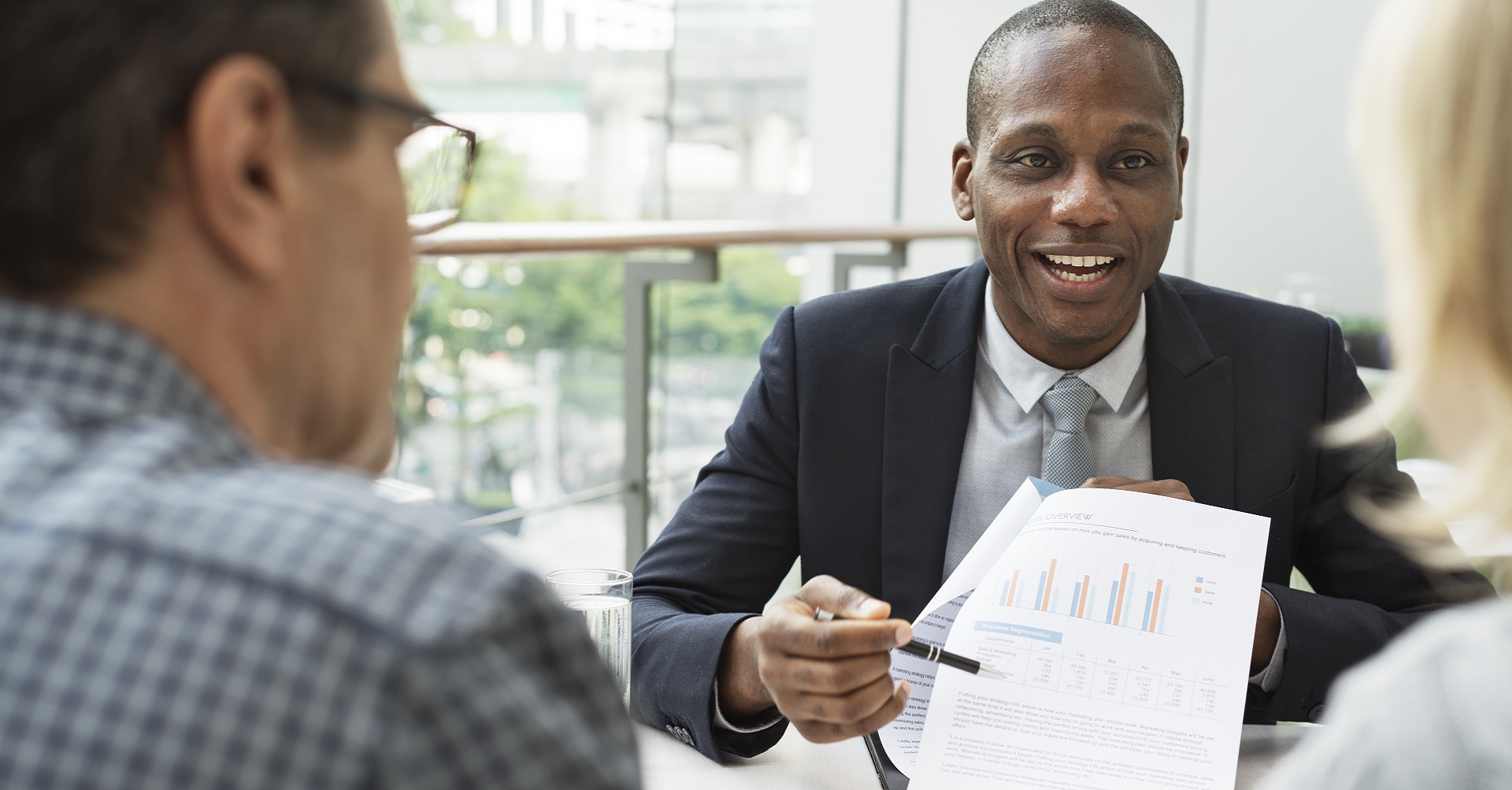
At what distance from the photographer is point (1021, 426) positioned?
152 centimetres

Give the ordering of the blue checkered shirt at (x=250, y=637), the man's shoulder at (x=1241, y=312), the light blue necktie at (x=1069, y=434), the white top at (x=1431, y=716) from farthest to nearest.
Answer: the man's shoulder at (x=1241, y=312) < the light blue necktie at (x=1069, y=434) < the white top at (x=1431, y=716) < the blue checkered shirt at (x=250, y=637)

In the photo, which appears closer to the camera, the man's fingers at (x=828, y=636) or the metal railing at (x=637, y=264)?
the man's fingers at (x=828, y=636)

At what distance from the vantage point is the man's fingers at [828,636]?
103cm

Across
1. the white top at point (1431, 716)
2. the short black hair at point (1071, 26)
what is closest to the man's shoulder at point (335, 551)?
the white top at point (1431, 716)

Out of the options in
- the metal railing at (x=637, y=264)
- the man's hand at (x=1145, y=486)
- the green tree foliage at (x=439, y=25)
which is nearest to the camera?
the man's hand at (x=1145, y=486)

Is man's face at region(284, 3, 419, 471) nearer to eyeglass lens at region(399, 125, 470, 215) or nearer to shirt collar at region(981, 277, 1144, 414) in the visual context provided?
eyeglass lens at region(399, 125, 470, 215)

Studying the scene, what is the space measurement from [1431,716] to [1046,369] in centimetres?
100

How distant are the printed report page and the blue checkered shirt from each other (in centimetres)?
60

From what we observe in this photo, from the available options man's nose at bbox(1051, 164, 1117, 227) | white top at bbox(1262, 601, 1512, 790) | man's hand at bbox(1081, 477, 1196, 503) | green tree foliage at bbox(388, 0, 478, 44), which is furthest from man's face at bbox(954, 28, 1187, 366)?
green tree foliage at bbox(388, 0, 478, 44)

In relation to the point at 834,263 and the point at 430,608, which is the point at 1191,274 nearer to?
the point at 834,263

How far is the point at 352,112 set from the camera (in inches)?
22.9

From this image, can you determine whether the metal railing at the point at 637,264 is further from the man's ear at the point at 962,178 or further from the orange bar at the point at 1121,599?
the orange bar at the point at 1121,599

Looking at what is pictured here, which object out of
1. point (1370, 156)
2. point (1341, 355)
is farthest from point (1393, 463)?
point (1370, 156)

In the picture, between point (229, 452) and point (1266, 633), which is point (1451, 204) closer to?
point (229, 452)
